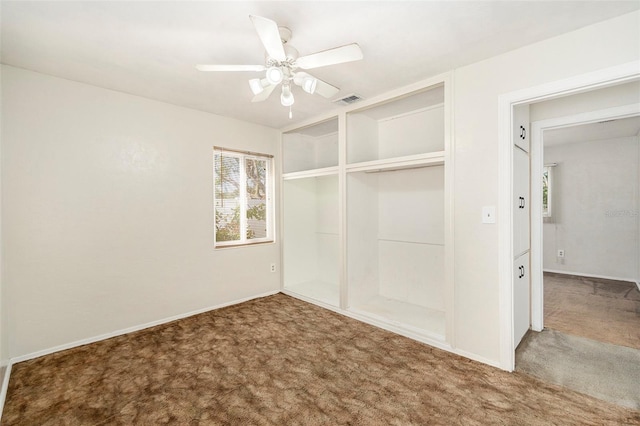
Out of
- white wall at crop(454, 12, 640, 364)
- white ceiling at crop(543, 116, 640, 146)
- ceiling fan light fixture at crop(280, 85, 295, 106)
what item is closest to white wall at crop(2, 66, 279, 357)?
ceiling fan light fixture at crop(280, 85, 295, 106)

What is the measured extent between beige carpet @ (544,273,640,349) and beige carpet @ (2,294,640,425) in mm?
1399

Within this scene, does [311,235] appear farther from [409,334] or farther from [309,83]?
[309,83]

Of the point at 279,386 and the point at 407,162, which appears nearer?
the point at 279,386

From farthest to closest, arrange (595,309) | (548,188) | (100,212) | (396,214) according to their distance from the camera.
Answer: (548,188) → (396,214) → (595,309) → (100,212)

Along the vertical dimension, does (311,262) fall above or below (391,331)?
above

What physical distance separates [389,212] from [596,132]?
149 inches

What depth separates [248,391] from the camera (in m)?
2.08

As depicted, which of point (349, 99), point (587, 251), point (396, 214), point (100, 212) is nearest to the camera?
point (100, 212)

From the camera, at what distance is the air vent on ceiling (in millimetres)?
3135

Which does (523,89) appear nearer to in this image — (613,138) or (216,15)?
(216,15)

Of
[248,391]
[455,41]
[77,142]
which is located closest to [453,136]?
[455,41]

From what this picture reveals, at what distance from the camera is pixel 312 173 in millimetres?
3934

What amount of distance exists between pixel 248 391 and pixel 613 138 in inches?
263

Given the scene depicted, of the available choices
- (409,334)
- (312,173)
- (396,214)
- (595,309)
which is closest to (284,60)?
(312,173)
